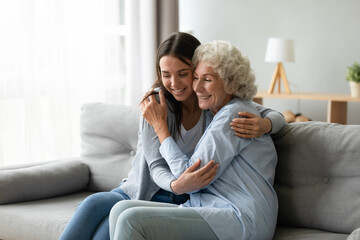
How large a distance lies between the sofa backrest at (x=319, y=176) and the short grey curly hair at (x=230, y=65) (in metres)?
0.30

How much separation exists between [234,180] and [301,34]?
3112 mm

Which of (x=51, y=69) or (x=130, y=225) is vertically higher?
(x=51, y=69)

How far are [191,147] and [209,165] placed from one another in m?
0.30

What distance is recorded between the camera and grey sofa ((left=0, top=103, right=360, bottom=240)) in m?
1.90

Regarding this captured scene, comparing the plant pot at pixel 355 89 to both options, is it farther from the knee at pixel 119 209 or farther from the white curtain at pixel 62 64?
the knee at pixel 119 209

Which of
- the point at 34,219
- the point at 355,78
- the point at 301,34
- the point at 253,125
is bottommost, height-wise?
the point at 34,219

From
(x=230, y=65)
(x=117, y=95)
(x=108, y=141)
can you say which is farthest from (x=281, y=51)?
(x=230, y=65)

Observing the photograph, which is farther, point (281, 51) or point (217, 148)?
point (281, 51)

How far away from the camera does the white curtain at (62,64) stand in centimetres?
345

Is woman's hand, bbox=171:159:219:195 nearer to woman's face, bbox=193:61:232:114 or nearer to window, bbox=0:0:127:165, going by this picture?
woman's face, bbox=193:61:232:114

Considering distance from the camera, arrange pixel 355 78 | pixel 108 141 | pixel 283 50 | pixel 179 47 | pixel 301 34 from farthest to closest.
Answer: pixel 301 34 → pixel 283 50 → pixel 355 78 → pixel 108 141 → pixel 179 47

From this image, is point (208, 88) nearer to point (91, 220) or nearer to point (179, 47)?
point (179, 47)

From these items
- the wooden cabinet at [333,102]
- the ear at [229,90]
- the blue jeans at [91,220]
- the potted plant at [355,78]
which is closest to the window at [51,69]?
the wooden cabinet at [333,102]

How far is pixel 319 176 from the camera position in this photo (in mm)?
1978
